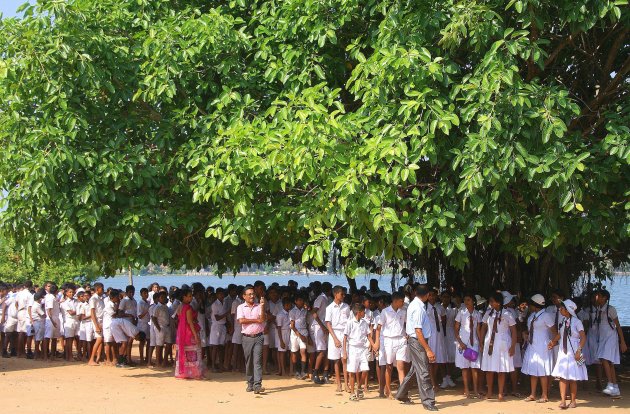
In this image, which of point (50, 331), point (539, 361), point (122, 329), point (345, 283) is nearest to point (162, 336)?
point (122, 329)

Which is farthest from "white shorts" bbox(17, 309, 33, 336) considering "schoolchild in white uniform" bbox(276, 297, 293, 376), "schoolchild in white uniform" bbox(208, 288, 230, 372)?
"schoolchild in white uniform" bbox(276, 297, 293, 376)

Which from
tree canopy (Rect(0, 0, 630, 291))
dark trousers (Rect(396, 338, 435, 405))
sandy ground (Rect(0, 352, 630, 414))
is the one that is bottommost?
sandy ground (Rect(0, 352, 630, 414))

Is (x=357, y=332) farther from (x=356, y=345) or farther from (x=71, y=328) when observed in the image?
(x=71, y=328)

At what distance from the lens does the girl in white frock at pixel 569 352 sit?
10.0 meters

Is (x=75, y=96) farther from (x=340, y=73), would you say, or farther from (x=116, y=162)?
(x=340, y=73)

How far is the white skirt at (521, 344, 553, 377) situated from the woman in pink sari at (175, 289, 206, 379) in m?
5.21

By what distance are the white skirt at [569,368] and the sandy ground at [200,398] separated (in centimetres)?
43

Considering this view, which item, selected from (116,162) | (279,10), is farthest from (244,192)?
(279,10)

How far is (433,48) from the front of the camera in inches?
385

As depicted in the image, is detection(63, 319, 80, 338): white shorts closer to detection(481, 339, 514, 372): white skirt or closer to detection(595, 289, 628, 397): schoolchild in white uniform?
detection(481, 339, 514, 372): white skirt

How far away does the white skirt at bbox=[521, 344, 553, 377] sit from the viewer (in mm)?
10391

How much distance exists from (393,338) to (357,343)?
50cm

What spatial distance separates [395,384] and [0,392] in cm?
597

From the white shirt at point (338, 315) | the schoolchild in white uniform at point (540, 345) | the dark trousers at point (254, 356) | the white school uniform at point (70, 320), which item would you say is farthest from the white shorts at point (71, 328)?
the schoolchild in white uniform at point (540, 345)
